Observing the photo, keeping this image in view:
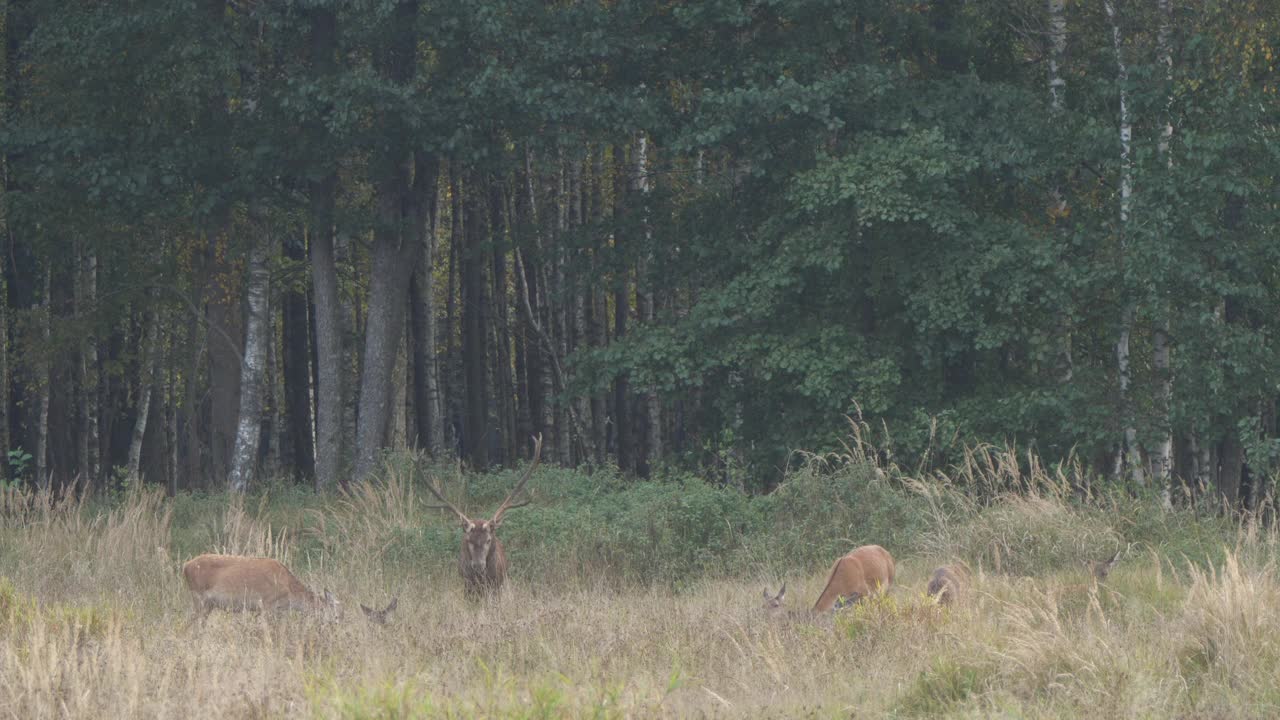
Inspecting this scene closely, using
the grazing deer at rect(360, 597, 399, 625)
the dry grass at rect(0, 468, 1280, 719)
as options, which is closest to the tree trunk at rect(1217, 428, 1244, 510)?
the dry grass at rect(0, 468, 1280, 719)

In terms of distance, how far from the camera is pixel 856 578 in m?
10.5

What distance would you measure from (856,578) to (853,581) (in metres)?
0.04

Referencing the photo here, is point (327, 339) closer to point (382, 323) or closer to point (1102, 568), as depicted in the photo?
point (382, 323)

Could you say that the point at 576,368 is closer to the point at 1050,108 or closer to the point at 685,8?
the point at 685,8

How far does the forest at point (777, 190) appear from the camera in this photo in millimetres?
17266

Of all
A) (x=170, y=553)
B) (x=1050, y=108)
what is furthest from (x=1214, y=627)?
(x=1050, y=108)

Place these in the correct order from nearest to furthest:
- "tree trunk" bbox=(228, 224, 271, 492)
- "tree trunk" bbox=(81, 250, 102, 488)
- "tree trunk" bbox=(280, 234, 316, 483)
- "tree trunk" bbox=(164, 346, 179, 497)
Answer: "tree trunk" bbox=(228, 224, 271, 492), "tree trunk" bbox=(81, 250, 102, 488), "tree trunk" bbox=(280, 234, 316, 483), "tree trunk" bbox=(164, 346, 179, 497)

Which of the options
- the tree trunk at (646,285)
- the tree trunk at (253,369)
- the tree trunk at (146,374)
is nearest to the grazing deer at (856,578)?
the tree trunk at (646,285)

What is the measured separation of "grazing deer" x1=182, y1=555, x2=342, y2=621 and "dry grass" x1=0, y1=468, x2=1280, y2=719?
39cm

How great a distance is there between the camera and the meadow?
7.38 m

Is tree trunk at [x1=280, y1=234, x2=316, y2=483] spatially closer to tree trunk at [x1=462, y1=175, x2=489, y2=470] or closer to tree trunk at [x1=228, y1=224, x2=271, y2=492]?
tree trunk at [x1=462, y1=175, x2=489, y2=470]

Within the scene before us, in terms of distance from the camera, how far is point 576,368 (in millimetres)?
20484

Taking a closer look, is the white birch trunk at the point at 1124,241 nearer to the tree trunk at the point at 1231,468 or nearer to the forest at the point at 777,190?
the forest at the point at 777,190

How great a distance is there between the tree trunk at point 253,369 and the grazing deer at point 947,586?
11.3 metres
